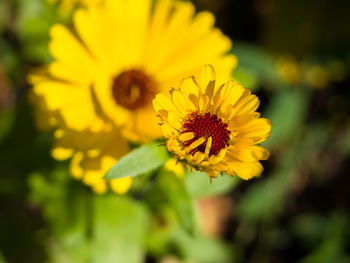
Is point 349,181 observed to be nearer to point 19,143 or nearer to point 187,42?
point 187,42

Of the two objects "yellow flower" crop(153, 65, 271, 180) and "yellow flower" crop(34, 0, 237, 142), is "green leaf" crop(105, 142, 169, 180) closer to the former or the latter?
"yellow flower" crop(153, 65, 271, 180)

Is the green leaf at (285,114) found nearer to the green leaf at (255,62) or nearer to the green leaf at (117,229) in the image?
the green leaf at (255,62)

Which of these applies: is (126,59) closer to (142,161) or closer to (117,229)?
(117,229)

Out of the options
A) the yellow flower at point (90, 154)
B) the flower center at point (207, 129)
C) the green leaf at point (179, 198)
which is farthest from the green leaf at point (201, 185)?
the flower center at point (207, 129)

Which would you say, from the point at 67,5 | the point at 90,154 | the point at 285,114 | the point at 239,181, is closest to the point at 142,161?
the point at 90,154

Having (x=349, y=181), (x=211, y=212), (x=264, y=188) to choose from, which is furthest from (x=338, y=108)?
(x=211, y=212)
